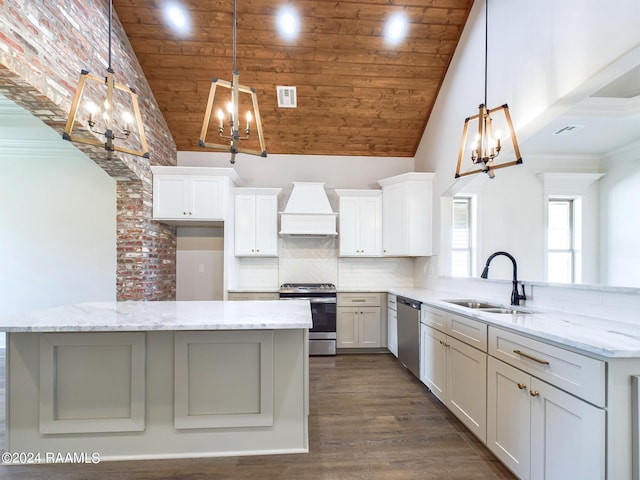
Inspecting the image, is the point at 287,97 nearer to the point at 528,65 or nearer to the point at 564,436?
the point at 528,65

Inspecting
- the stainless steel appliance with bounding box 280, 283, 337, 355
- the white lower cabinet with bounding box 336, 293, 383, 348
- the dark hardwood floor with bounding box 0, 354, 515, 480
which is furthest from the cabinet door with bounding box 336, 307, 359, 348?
the dark hardwood floor with bounding box 0, 354, 515, 480

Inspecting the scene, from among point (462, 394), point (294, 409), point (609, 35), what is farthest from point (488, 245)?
point (294, 409)

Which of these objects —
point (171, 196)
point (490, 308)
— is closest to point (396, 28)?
point (490, 308)

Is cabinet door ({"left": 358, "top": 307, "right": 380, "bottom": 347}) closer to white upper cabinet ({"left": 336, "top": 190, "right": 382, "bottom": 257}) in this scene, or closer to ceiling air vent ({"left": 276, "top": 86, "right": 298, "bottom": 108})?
white upper cabinet ({"left": 336, "top": 190, "right": 382, "bottom": 257})

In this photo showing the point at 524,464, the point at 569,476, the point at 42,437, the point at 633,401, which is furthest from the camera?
the point at 42,437

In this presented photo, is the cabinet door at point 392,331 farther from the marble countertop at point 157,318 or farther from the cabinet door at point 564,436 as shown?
the cabinet door at point 564,436

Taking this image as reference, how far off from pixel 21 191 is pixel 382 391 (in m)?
5.51

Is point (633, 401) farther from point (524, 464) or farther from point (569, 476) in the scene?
point (524, 464)

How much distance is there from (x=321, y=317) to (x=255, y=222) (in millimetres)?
1617

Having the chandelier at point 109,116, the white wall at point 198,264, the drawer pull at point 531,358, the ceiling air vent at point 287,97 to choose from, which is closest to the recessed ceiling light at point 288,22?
the ceiling air vent at point 287,97

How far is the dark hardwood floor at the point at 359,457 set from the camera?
1.82 metres

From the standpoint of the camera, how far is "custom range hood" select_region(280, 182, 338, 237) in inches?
163

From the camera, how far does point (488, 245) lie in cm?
297

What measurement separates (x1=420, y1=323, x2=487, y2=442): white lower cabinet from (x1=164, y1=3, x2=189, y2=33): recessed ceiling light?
413cm
